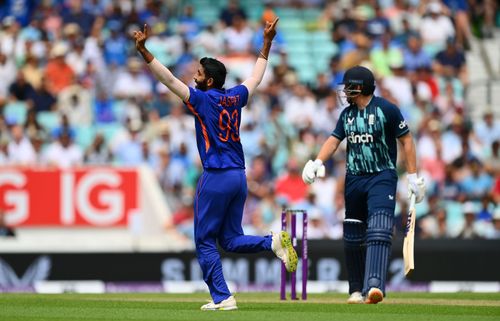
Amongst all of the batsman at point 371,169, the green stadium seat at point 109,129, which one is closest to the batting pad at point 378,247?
the batsman at point 371,169

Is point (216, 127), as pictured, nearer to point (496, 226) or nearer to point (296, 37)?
point (496, 226)

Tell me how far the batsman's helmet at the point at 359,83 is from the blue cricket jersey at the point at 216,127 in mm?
1154

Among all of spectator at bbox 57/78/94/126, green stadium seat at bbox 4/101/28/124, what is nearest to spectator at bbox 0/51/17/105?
green stadium seat at bbox 4/101/28/124

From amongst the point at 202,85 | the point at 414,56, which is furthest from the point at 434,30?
the point at 202,85

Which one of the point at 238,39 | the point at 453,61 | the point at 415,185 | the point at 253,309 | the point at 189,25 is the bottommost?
the point at 253,309

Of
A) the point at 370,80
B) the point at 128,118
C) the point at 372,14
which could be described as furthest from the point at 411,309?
the point at 372,14

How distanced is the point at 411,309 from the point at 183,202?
8.42 metres

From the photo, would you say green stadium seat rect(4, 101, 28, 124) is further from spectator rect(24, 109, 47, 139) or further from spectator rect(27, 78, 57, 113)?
spectator rect(24, 109, 47, 139)

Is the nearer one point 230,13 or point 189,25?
point 189,25

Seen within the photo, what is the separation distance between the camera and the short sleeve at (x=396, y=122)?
1109 centimetres

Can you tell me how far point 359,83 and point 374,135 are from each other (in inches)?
18.0

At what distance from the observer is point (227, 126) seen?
10.6 metres

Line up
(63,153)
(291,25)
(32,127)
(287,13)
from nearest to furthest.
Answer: (63,153)
(32,127)
(291,25)
(287,13)

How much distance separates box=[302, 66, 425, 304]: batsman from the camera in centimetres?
1102
